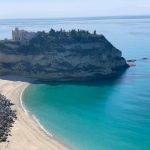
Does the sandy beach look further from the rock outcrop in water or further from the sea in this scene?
the rock outcrop in water

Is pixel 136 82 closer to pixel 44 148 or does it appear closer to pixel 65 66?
pixel 65 66

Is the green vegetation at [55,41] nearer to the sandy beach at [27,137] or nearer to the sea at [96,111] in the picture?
the sea at [96,111]

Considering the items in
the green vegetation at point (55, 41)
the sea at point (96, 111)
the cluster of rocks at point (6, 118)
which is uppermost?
the green vegetation at point (55, 41)

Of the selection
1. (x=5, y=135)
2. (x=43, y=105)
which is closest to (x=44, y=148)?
(x=5, y=135)

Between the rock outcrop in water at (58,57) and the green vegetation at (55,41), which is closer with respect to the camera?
the rock outcrop in water at (58,57)

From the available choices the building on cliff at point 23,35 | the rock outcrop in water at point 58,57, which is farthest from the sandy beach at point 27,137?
the building on cliff at point 23,35

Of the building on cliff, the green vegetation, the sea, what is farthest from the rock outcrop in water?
the sea
